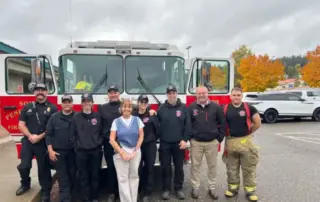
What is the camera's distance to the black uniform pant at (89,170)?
4852 mm

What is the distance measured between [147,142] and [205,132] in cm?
98

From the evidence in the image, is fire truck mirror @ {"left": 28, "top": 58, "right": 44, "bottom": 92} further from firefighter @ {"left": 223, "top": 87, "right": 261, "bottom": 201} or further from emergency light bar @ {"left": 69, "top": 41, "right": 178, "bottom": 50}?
firefighter @ {"left": 223, "top": 87, "right": 261, "bottom": 201}

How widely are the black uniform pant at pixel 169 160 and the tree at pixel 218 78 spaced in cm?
159

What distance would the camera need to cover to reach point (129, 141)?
480 cm

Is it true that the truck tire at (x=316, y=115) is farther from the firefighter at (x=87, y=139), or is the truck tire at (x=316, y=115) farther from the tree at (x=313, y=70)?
the firefighter at (x=87, y=139)

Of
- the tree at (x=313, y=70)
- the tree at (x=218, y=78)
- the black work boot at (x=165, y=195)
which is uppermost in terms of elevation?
the tree at (x=313, y=70)

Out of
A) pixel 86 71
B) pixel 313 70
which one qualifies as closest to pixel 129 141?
pixel 86 71

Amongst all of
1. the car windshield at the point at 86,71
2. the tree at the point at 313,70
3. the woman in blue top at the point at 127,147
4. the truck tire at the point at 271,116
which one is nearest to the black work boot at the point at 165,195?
the woman in blue top at the point at 127,147

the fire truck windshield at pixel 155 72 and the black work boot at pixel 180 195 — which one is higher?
the fire truck windshield at pixel 155 72

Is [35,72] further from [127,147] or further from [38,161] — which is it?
[127,147]

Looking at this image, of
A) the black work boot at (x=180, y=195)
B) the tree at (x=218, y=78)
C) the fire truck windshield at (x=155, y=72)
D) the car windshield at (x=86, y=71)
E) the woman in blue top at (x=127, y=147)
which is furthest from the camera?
the tree at (x=218, y=78)

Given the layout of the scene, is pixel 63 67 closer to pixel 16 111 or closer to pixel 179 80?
pixel 16 111

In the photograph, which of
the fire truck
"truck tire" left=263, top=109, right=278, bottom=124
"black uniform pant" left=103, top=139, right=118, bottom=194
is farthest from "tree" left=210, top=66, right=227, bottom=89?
"truck tire" left=263, top=109, right=278, bottom=124

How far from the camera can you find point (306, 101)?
18.5 metres
